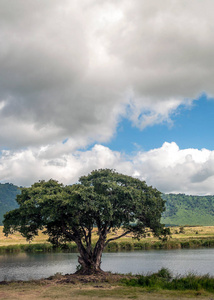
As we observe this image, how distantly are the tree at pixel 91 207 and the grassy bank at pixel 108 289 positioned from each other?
5702mm

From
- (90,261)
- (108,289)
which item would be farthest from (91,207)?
(108,289)

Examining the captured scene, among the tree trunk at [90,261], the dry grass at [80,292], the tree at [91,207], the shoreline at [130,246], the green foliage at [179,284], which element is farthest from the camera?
the shoreline at [130,246]

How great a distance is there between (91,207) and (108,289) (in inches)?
379

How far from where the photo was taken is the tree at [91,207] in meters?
36.6

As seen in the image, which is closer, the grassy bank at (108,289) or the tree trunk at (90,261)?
the grassy bank at (108,289)

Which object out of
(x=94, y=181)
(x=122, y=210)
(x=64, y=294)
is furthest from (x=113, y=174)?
(x=64, y=294)

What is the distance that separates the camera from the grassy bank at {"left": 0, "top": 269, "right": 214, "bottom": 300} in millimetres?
26031

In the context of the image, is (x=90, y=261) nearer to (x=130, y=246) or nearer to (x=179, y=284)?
(x=179, y=284)

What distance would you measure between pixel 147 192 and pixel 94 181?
25.5 feet

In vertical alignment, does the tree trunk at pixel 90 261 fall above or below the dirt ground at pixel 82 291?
above

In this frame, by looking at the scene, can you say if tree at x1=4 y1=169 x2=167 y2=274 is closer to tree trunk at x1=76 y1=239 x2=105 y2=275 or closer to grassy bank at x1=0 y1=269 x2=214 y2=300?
tree trunk at x1=76 y1=239 x2=105 y2=275

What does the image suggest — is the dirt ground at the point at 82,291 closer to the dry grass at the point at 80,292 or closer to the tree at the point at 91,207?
the dry grass at the point at 80,292

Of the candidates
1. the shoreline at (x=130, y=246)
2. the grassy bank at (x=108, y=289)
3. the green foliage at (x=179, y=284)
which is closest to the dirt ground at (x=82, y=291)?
the grassy bank at (x=108, y=289)

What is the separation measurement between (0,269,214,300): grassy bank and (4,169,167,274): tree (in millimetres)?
5702
